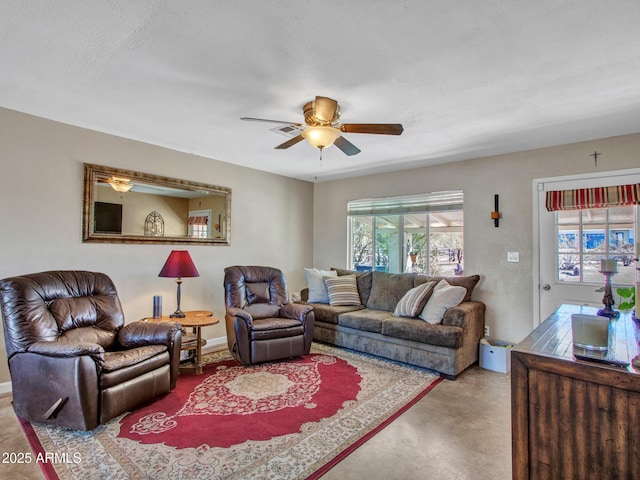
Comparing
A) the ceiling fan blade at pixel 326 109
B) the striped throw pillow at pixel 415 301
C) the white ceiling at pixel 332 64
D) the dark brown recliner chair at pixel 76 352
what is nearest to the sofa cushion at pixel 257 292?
the dark brown recliner chair at pixel 76 352

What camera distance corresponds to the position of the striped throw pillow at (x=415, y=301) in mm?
3879

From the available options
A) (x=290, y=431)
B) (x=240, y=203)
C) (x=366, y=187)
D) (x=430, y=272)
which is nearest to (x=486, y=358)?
(x=430, y=272)

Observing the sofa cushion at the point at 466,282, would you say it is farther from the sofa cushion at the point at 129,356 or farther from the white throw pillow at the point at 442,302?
the sofa cushion at the point at 129,356

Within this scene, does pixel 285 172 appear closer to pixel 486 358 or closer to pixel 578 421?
pixel 486 358

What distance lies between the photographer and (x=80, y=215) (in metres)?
3.39

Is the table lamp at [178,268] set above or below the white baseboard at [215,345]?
above

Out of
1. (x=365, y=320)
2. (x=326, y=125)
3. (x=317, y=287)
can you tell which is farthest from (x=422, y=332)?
(x=326, y=125)

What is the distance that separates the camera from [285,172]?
5246mm

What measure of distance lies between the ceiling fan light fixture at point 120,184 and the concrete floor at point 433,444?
2.08 m

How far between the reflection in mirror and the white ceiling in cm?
56

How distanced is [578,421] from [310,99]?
2.48 m

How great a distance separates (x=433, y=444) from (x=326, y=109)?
2.48m

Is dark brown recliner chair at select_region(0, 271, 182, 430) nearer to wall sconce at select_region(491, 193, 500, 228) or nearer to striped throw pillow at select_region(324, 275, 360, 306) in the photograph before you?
striped throw pillow at select_region(324, 275, 360, 306)

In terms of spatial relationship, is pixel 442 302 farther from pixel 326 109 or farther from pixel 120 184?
pixel 120 184
